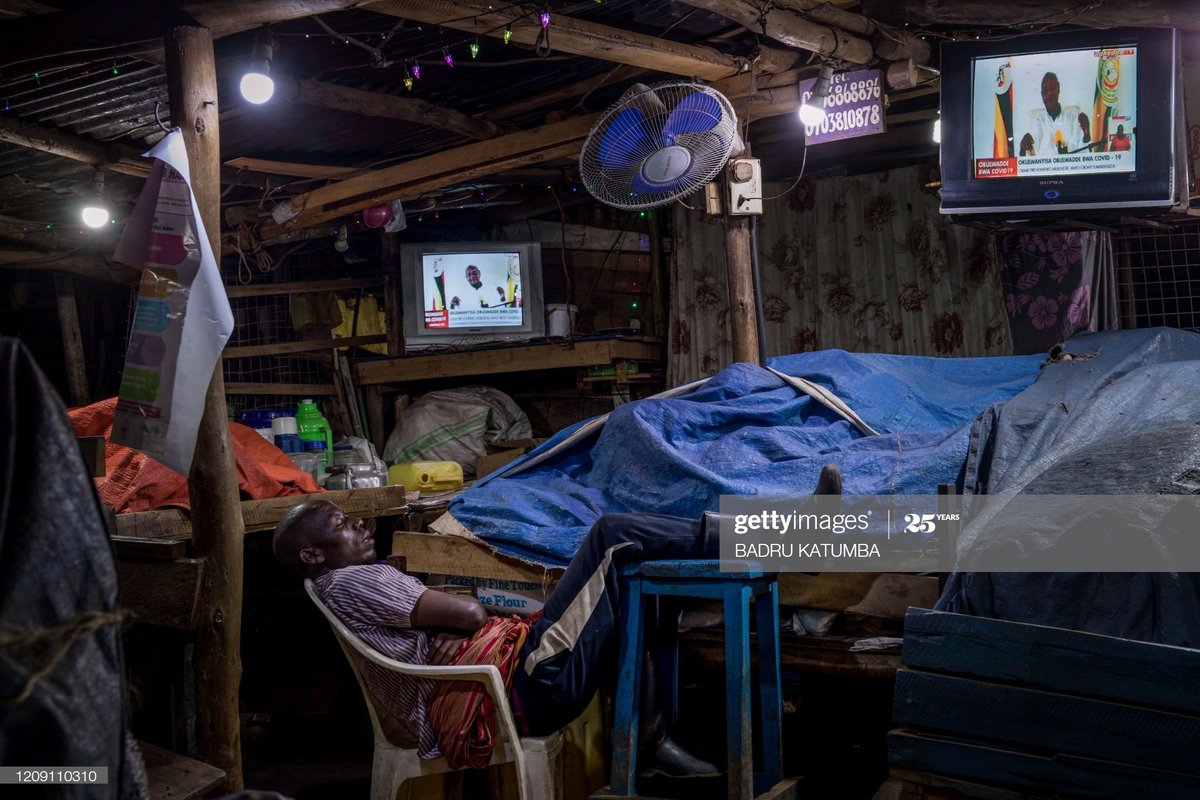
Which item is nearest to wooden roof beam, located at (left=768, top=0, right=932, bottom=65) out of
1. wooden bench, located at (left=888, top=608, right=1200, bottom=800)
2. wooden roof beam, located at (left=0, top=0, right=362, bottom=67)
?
wooden roof beam, located at (left=0, top=0, right=362, bottom=67)

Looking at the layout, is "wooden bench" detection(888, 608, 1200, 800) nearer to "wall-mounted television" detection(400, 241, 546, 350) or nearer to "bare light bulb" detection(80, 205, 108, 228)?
"bare light bulb" detection(80, 205, 108, 228)

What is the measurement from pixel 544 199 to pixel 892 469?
5913 mm

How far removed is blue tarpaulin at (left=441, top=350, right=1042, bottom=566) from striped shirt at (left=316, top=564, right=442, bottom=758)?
97 cm

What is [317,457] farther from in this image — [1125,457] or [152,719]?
[1125,457]

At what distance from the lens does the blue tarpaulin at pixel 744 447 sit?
185 inches

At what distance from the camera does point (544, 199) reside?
973cm

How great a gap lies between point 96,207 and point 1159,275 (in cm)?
793

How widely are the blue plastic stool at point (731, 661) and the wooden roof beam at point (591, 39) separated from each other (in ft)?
9.16

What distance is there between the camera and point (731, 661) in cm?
349

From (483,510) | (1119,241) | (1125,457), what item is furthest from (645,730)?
(1119,241)

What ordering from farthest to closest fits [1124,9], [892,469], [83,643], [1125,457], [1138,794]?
1. [1124,9]
2. [892,469]
3. [1125,457]
4. [1138,794]
5. [83,643]

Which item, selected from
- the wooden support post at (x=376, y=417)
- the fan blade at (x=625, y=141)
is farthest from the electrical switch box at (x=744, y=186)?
the wooden support post at (x=376, y=417)

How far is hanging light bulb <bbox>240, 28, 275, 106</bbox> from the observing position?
15.5 feet

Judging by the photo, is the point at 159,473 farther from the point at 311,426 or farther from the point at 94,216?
the point at 311,426
